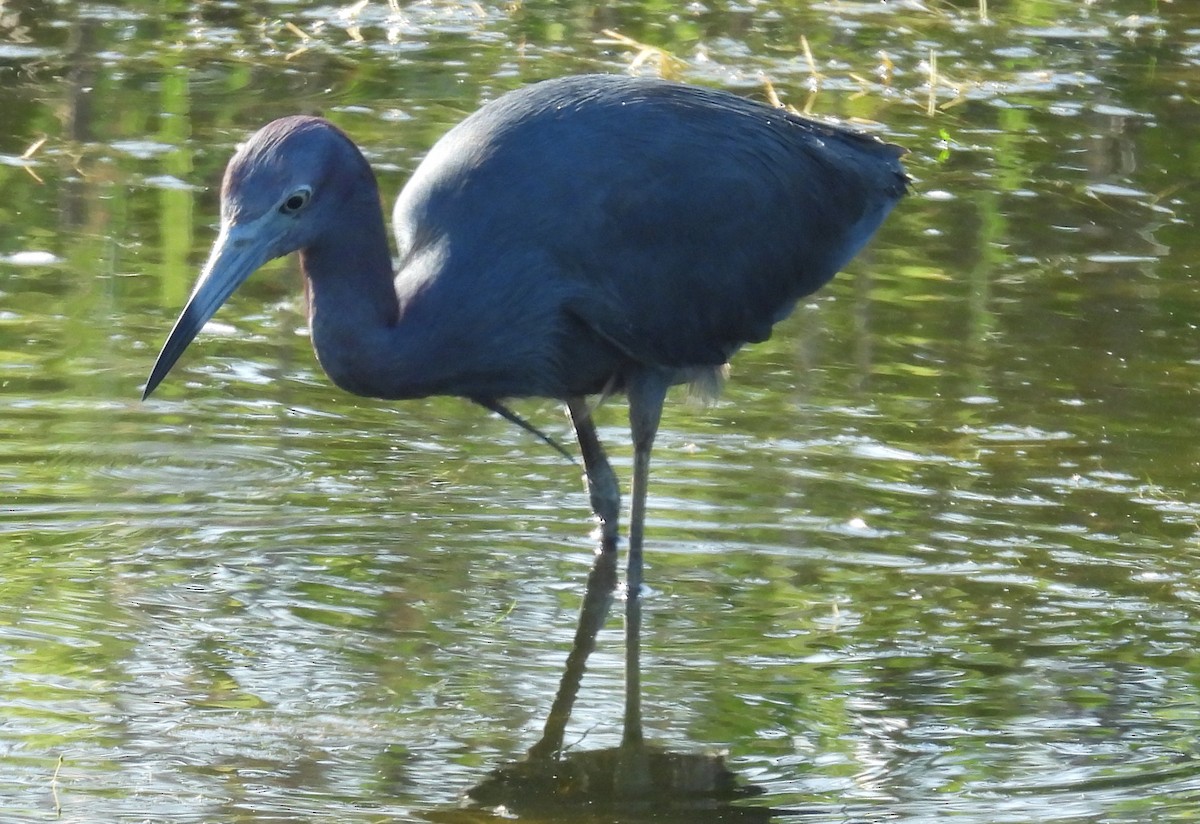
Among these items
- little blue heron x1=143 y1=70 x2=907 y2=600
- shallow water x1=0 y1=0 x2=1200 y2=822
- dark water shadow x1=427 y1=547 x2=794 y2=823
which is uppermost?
little blue heron x1=143 y1=70 x2=907 y2=600

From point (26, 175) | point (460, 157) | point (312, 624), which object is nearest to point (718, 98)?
point (460, 157)

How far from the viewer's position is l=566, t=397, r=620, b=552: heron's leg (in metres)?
6.10

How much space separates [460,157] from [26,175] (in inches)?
146

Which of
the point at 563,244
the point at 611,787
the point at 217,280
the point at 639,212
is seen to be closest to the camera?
the point at 611,787

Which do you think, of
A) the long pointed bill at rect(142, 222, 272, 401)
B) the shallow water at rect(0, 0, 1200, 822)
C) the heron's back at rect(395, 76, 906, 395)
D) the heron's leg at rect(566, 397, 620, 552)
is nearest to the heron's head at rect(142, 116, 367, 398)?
the long pointed bill at rect(142, 222, 272, 401)

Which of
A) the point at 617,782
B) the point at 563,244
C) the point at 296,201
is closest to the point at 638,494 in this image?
the point at 563,244

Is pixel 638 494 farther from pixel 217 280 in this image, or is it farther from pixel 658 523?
pixel 217 280

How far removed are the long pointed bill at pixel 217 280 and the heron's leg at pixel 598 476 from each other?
4.67 ft

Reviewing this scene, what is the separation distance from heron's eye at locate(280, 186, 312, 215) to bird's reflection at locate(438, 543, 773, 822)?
1.39 m

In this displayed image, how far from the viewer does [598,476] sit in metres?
6.19

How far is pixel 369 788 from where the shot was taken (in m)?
4.51

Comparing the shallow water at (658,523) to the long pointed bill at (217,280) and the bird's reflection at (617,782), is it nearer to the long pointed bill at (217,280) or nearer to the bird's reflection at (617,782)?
the bird's reflection at (617,782)

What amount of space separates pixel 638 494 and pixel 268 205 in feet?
5.09

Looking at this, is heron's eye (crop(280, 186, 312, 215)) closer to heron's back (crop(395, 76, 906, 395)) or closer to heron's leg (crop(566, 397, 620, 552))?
heron's back (crop(395, 76, 906, 395))
